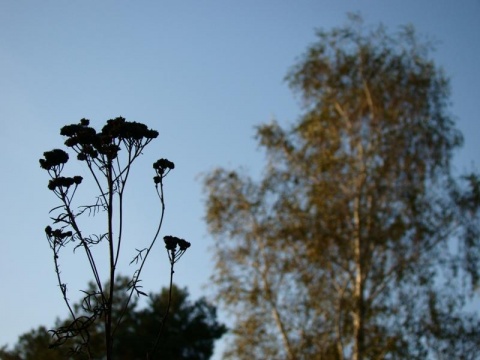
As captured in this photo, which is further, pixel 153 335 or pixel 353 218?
pixel 153 335

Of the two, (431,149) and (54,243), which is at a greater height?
(431,149)

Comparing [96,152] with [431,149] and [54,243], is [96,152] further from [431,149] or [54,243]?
[431,149]

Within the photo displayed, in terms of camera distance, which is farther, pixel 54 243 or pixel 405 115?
pixel 405 115

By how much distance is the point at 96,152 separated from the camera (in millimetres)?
2926

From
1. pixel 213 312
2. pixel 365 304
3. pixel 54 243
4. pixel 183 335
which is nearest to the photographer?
pixel 54 243

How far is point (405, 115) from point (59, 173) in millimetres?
11020

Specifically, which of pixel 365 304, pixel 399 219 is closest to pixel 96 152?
pixel 365 304

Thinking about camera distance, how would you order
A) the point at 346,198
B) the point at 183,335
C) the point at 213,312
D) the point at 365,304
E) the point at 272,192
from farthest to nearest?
the point at 213,312
the point at 183,335
the point at 272,192
the point at 346,198
the point at 365,304

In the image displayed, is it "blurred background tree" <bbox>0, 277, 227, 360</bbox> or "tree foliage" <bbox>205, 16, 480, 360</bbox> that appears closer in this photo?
"tree foliage" <bbox>205, 16, 480, 360</bbox>

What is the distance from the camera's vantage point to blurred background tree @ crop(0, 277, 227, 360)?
1681 cm

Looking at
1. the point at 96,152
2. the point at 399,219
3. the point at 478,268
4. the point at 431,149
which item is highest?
the point at 431,149

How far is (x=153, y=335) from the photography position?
687 inches

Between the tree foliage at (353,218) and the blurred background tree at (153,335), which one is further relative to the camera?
the blurred background tree at (153,335)

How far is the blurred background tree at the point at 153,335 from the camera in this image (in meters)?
16.8
